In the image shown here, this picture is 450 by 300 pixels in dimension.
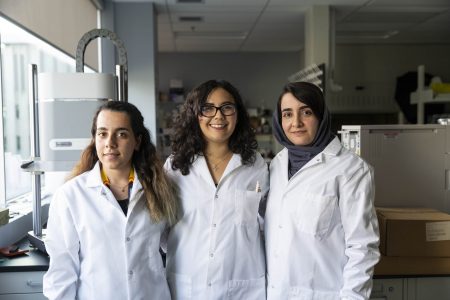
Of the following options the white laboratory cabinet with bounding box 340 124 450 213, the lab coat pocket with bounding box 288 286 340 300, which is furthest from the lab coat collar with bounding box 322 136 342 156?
the white laboratory cabinet with bounding box 340 124 450 213

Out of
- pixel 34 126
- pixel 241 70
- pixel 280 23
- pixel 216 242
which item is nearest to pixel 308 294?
pixel 216 242

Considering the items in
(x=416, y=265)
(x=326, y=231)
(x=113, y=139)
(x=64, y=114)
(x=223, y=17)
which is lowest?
(x=416, y=265)

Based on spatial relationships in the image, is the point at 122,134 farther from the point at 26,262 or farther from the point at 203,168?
the point at 26,262

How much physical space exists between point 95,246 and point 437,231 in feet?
4.63

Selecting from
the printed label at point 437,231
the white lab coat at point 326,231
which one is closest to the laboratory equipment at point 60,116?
the white lab coat at point 326,231

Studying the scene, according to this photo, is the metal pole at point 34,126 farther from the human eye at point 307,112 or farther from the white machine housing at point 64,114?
the human eye at point 307,112

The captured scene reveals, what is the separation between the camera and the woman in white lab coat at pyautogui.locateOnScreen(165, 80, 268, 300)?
1472mm

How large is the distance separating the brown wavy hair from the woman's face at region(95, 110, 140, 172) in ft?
0.09

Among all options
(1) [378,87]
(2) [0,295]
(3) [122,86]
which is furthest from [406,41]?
(2) [0,295]

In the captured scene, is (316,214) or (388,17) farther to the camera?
(388,17)

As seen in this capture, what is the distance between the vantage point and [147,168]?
58.0 inches

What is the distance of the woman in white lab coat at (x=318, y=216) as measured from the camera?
1.36 meters

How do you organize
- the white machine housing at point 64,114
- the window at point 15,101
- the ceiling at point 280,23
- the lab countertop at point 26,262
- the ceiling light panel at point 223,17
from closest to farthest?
1. the lab countertop at point 26,262
2. the white machine housing at point 64,114
3. the window at point 15,101
4. the ceiling at point 280,23
5. the ceiling light panel at point 223,17

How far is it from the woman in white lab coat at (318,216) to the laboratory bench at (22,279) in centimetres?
98
